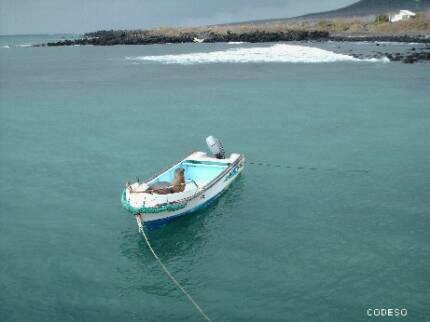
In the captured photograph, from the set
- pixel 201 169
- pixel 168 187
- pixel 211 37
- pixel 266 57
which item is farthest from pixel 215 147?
pixel 211 37

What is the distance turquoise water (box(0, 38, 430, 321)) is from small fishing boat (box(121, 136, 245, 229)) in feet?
2.18

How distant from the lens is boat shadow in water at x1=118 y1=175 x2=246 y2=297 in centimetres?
1450

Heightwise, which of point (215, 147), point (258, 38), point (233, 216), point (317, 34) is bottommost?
point (233, 216)

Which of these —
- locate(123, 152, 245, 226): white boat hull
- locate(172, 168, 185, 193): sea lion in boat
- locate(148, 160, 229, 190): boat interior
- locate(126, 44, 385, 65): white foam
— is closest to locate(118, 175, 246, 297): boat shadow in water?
locate(123, 152, 245, 226): white boat hull

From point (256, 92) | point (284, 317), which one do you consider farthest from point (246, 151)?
point (256, 92)

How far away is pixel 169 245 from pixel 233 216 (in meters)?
3.19

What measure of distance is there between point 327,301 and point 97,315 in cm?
630

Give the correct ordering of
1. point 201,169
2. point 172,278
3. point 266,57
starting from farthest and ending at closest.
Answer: point 266,57
point 201,169
point 172,278

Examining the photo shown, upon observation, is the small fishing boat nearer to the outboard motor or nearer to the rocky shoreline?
the outboard motor

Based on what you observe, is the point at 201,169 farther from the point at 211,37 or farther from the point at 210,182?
the point at 211,37

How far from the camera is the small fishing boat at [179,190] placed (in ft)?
55.0

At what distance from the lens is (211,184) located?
62.9ft

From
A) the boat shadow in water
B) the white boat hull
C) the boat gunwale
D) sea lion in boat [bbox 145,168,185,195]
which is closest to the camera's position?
the boat shadow in water

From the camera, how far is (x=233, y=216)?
18672mm
